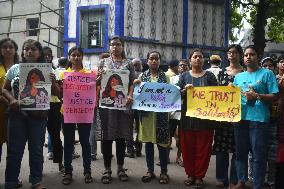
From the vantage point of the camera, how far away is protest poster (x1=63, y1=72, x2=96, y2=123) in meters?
5.83

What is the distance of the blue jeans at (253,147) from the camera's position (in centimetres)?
502

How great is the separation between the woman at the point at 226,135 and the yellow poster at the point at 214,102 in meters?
0.18

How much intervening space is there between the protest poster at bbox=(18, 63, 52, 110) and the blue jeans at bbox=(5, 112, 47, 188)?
0.18m

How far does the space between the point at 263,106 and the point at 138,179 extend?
2.26 m

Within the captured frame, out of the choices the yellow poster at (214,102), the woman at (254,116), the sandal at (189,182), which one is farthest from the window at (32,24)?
the woman at (254,116)

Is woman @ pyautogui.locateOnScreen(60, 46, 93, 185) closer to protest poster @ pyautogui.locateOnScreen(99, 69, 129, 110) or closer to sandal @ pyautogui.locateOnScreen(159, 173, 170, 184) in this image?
protest poster @ pyautogui.locateOnScreen(99, 69, 129, 110)

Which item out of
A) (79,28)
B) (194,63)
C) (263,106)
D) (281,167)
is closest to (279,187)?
(281,167)

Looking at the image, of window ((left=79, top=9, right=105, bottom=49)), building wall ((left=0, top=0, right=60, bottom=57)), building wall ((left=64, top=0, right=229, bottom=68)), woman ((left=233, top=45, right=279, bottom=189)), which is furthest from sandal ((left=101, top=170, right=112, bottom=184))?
building wall ((left=0, top=0, right=60, bottom=57))

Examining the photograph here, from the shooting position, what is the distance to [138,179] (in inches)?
243

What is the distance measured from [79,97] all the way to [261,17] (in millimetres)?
13987

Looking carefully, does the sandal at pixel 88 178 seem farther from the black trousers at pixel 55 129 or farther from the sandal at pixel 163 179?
the sandal at pixel 163 179

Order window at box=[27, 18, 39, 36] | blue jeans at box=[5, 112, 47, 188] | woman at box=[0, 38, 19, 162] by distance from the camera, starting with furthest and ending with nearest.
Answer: window at box=[27, 18, 39, 36] → woman at box=[0, 38, 19, 162] → blue jeans at box=[5, 112, 47, 188]

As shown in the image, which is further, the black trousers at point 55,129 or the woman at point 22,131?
the black trousers at point 55,129

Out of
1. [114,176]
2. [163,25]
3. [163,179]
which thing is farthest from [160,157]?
[163,25]
